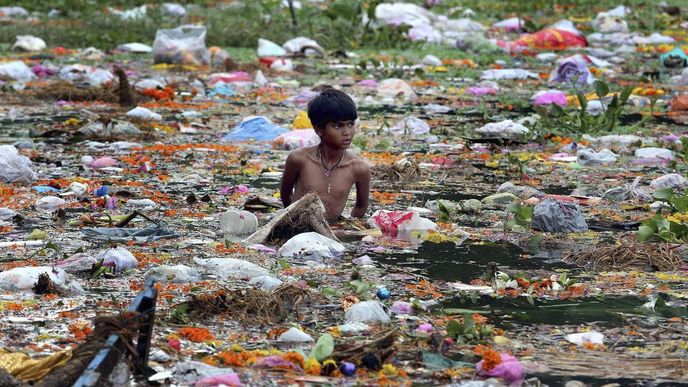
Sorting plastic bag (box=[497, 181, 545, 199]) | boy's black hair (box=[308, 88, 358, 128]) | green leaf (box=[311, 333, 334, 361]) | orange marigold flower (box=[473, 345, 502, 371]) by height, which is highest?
boy's black hair (box=[308, 88, 358, 128])

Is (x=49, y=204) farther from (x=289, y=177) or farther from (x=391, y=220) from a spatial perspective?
(x=391, y=220)

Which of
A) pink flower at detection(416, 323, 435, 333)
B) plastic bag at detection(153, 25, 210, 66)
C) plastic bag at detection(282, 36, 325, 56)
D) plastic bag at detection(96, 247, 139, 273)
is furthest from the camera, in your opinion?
plastic bag at detection(282, 36, 325, 56)

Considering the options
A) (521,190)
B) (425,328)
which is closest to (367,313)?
(425,328)

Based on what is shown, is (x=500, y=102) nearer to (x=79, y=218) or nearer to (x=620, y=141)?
(x=620, y=141)

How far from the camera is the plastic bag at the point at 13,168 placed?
6.27 m

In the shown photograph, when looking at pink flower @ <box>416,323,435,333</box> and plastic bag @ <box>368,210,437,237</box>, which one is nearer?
pink flower @ <box>416,323,435,333</box>

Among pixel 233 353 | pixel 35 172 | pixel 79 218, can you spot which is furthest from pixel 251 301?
pixel 35 172

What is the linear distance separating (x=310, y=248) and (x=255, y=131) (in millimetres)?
3362

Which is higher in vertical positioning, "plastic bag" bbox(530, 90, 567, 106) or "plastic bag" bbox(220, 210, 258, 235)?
"plastic bag" bbox(530, 90, 567, 106)

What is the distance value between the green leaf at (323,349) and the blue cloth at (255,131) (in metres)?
4.61

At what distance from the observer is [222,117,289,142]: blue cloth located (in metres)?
7.98

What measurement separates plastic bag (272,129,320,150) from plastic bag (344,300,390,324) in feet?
12.5


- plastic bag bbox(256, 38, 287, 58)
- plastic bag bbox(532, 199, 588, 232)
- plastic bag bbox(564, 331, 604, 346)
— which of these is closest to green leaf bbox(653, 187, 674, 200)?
plastic bag bbox(532, 199, 588, 232)

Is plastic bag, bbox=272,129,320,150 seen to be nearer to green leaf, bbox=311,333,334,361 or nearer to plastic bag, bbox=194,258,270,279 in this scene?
plastic bag, bbox=194,258,270,279
